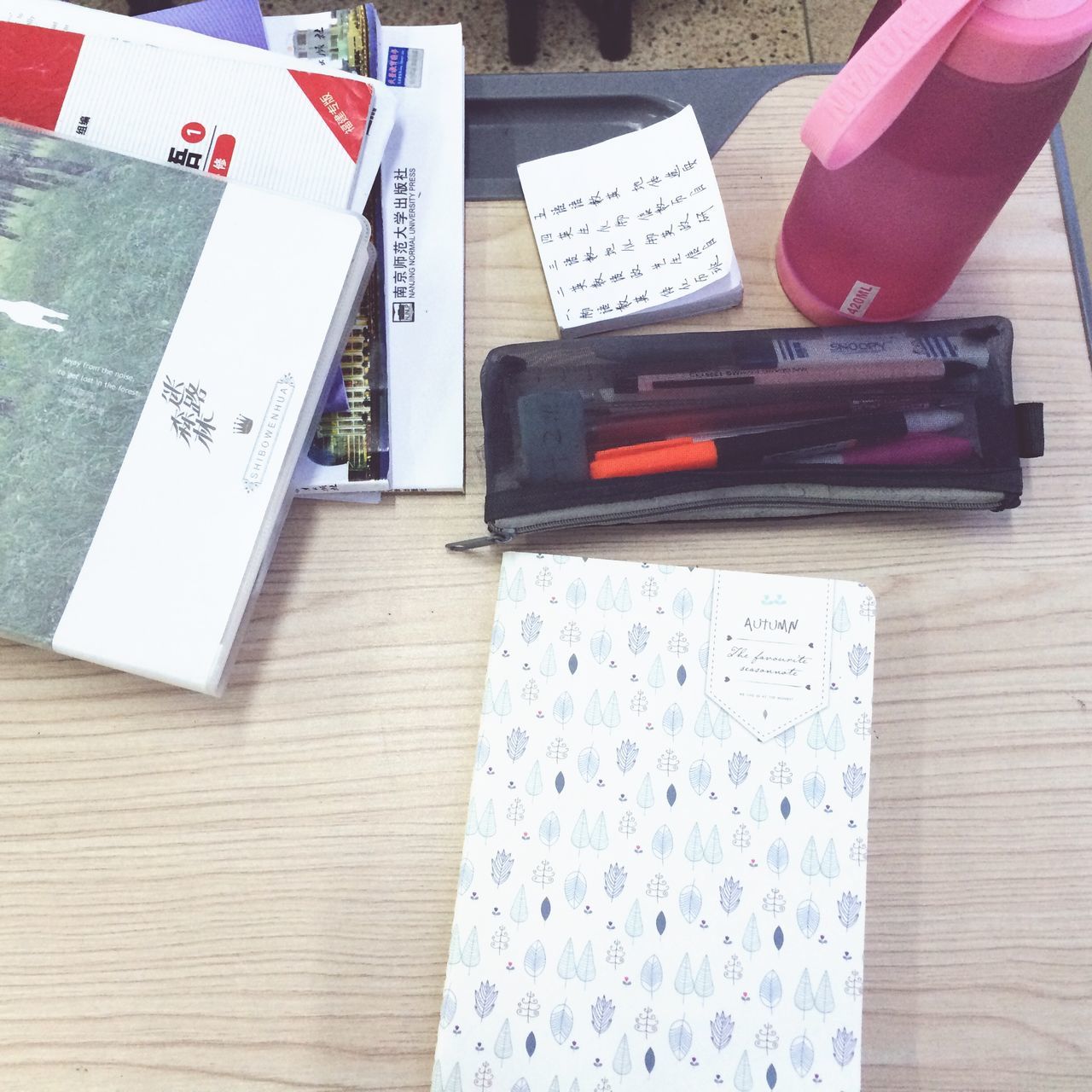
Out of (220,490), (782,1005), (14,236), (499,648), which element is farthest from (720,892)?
(14,236)

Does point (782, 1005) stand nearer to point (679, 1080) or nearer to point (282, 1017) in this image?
point (679, 1080)

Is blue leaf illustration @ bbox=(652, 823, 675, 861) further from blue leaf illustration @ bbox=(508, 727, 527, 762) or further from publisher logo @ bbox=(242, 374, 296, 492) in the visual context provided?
publisher logo @ bbox=(242, 374, 296, 492)

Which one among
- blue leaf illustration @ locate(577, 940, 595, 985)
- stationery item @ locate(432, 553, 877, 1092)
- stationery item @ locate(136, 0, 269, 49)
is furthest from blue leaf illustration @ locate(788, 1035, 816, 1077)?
stationery item @ locate(136, 0, 269, 49)

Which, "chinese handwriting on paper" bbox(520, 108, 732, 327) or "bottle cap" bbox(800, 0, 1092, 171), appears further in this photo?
"chinese handwriting on paper" bbox(520, 108, 732, 327)

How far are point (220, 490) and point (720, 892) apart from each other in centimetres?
34

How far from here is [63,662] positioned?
56 centimetres

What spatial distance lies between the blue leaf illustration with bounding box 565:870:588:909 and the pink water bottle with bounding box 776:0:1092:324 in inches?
14.3

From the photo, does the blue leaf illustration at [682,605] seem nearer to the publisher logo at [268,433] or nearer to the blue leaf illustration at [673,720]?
the blue leaf illustration at [673,720]

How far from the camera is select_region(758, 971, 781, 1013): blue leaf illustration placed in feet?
1.61

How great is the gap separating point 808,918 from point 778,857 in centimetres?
3

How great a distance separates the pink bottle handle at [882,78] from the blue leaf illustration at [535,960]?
16.0 inches

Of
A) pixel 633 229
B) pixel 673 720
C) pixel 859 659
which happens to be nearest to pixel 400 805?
pixel 673 720

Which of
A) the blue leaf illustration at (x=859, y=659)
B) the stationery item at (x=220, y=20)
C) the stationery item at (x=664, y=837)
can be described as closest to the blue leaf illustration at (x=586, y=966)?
the stationery item at (x=664, y=837)

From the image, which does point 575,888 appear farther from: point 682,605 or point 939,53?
point 939,53
